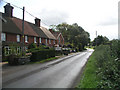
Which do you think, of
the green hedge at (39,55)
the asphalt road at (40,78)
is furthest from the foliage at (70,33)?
the asphalt road at (40,78)

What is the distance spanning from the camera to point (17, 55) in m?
15.0

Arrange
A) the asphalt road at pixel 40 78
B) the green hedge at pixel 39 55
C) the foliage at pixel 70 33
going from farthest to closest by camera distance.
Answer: the foliage at pixel 70 33 < the green hedge at pixel 39 55 < the asphalt road at pixel 40 78

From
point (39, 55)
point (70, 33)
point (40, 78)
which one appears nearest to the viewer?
point (40, 78)

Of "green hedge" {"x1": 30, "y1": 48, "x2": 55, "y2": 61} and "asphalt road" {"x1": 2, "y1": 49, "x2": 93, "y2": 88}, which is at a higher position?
"green hedge" {"x1": 30, "y1": 48, "x2": 55, "y2": 61}

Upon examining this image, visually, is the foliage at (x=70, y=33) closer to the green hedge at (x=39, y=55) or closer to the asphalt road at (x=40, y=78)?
the green hedge at (x=39, y=55)

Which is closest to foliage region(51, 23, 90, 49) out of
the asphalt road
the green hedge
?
the green hedge

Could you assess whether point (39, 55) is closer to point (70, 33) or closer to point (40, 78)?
point (40, 78)

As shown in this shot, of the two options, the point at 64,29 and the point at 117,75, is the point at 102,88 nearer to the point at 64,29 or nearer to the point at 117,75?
the point at 117,75

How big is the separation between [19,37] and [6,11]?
669 centimetres

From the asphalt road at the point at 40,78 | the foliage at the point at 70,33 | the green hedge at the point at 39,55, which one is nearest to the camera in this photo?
the asphalt road at the point at 40,78

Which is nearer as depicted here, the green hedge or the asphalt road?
the asphalt road

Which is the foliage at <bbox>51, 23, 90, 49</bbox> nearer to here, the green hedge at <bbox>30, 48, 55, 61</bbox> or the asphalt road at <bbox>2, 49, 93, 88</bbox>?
the green hedge at <bbox>30, 48, 55, 61</bbox>

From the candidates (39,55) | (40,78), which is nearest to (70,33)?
(39,55)

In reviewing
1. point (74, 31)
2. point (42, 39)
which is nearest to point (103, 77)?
point (42, 39)
